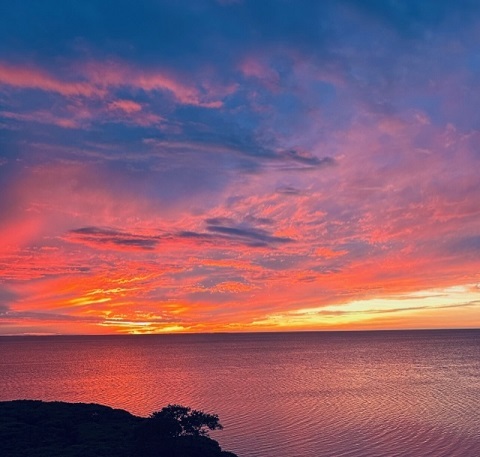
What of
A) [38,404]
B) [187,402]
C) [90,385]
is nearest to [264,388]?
[187,402]

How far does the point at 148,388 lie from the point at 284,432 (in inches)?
1670

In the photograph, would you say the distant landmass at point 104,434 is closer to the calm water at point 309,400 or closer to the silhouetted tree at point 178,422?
the silhouetted tree at point 178,422

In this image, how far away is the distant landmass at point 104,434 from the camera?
35188 mm

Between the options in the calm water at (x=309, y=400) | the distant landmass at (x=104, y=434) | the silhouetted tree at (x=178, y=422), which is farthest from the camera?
the calm water at (x=309, y=400)

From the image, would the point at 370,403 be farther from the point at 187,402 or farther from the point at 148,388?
the point at 148,388

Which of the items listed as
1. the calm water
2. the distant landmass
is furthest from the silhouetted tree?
the calm water

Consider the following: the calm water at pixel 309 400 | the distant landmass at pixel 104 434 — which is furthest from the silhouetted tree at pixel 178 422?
the calm water at pixel 309 400

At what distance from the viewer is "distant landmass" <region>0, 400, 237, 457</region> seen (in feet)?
115

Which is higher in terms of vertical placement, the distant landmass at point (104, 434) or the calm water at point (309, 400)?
the distant landmass at point (104, 434)

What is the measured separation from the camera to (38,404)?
158ft

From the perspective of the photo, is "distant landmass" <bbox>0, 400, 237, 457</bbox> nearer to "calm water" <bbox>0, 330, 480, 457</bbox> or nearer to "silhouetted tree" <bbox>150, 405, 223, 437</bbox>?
"silhouetted tree" <bbox>150, 405, 223, 437</bbox>

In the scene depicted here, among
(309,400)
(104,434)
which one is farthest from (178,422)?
(309,400)

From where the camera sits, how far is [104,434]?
3969 centimetres

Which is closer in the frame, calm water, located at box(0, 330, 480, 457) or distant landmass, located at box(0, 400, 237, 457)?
distant landmass, located at box(0, 400, 237, 457)
